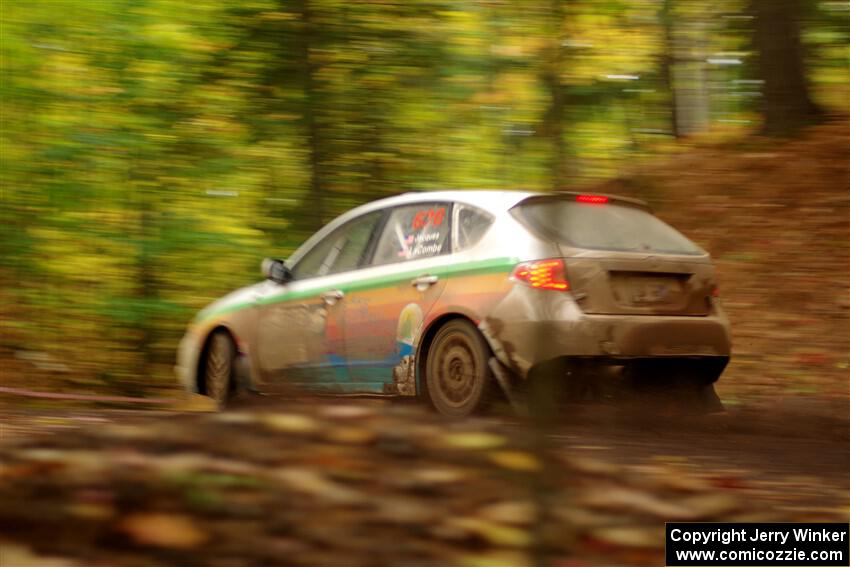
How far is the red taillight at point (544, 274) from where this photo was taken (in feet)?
23.6

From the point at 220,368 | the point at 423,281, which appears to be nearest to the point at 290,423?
the point at 423,281

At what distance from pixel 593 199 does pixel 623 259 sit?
0.48m

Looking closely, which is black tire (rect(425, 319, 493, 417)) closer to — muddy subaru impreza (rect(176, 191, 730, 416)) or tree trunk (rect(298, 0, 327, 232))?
muddy subaru impreza (rect(176, 191, 730, 416))

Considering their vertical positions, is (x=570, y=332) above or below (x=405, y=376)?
above

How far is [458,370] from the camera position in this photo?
24.9ft

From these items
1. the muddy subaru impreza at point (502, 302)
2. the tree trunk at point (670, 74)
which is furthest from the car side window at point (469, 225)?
the tree trunk at point (670, 74)

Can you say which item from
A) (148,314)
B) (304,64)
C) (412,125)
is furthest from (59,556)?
(412,125)

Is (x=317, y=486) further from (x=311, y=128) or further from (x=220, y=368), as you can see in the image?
(x=220, y=368)

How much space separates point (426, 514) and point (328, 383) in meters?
4.54

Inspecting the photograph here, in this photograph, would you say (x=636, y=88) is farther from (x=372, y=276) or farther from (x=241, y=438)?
(x=241, y=438)

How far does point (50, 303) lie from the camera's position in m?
14.2

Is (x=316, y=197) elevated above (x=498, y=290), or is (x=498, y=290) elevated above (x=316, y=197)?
(x=316, y=197)

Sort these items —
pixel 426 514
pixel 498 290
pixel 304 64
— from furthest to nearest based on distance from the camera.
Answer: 1. pixel 304 64
2. pixel 498 290
3. pixel 426 514

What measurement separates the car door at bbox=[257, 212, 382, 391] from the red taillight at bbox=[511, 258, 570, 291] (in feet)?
5.72
